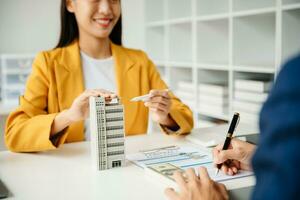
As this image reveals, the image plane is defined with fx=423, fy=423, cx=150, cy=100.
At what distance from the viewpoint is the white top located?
6.08ft

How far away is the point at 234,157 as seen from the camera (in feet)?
3.79

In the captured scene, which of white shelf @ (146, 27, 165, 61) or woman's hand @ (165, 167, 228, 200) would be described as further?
white shelf @ (146, 27, 165, 61)

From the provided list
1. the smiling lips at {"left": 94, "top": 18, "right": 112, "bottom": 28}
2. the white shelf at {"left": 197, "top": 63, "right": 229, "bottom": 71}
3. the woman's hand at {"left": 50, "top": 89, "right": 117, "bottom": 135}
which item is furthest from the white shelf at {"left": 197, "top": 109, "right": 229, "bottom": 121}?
the woman's hand at {"left": 50, "top": 89, "right": 117, "bottom": 135}

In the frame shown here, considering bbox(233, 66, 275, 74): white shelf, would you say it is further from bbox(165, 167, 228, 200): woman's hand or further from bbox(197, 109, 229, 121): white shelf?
bbox(165, 167, 228, 200): woman's hand

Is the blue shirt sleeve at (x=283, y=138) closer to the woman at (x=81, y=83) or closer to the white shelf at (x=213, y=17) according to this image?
the woman at (x=81, y=83)

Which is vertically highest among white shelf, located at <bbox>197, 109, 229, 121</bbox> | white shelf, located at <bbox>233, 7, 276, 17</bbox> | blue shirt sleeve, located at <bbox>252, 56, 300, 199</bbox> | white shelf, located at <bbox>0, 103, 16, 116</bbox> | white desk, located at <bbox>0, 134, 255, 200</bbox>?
white shelf, located at <bbox>233, 7, 276, 17</bbox>

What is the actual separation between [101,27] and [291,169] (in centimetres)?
147

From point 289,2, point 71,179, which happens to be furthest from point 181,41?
point 71,179

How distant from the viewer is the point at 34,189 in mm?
1091

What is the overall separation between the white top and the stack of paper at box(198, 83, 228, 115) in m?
1.27

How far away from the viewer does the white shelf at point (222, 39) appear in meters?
2.35

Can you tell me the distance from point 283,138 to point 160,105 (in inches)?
44.8

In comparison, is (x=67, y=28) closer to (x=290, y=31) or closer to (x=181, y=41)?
(x=290, y=31)

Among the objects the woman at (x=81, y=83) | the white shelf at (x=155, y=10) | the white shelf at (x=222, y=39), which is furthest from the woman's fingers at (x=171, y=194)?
the white shelf at (x=155, y=10)
